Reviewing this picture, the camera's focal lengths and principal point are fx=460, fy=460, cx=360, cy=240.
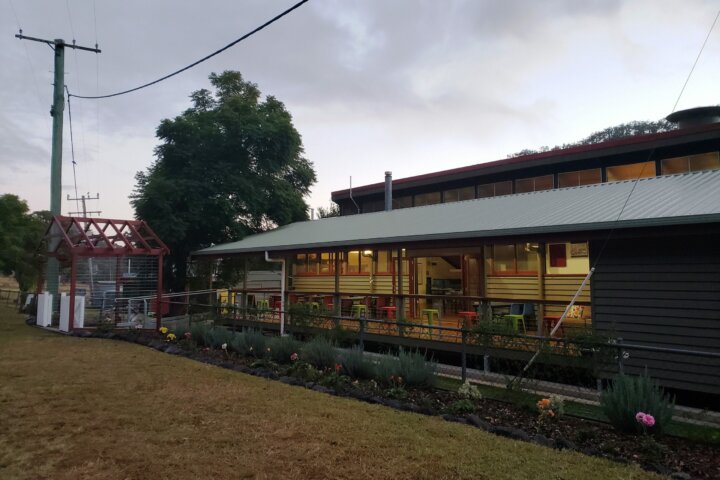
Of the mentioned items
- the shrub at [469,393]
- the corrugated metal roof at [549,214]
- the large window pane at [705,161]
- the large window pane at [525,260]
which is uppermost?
the large window pane at [705,161]

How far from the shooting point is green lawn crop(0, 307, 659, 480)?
440cm

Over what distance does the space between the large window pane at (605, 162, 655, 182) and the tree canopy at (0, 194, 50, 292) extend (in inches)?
1348

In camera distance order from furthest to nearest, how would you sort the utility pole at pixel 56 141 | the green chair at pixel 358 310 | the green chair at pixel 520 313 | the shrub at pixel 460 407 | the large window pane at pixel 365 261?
the utility pole at pixel 56 141 < the large window pane at pixel 365 261 < the green chair at pixel 358 310 < the green chair at pixel 520 313 < the shrub at pixel 460 407

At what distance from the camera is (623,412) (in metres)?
5.34

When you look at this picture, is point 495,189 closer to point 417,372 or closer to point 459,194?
point 459,194

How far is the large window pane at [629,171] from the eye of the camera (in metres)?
17.1

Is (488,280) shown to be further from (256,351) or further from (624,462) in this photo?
(624,462)

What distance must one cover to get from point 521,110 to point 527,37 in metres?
12.4

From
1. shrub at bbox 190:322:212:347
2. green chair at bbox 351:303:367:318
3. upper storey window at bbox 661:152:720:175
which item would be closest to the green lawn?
shrub at bbox 190:322:212:347

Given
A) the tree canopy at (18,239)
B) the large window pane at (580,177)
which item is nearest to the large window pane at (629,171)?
the large window pane at (580,177)

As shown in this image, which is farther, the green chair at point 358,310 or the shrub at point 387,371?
the green chair at point 358,310

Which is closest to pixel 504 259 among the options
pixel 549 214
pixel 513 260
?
pixel 513 260

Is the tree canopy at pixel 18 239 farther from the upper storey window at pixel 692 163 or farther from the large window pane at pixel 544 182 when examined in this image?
the upper storey window at pixel 692 163

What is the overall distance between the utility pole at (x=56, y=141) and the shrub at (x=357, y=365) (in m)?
15.1
